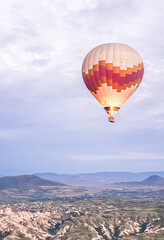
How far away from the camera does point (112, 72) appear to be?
9062 centimetres

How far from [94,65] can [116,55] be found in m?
7.37

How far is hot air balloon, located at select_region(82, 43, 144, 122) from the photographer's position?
90812 mm

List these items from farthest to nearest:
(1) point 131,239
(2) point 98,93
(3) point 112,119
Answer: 1. (1) point 131,239
2. (2) point 98,93
3. (3) point 112,119

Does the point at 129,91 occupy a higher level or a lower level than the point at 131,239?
higher

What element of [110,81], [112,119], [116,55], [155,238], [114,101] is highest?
[116,55]

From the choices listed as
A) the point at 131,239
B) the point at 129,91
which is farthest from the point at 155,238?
the point at 129,91

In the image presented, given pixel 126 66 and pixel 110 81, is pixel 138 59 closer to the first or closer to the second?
pixel 126 66

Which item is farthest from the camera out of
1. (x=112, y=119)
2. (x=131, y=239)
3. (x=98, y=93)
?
(x=131, y=239)

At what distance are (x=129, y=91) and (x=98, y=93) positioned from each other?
9.86m

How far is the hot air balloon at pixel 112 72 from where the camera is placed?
90.8 m

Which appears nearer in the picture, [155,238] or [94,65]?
[94,65]

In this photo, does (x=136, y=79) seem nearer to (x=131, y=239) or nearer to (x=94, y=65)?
(x=94, y=65)

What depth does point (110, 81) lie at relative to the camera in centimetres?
9119

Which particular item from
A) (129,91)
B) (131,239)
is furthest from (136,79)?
(131,239)
